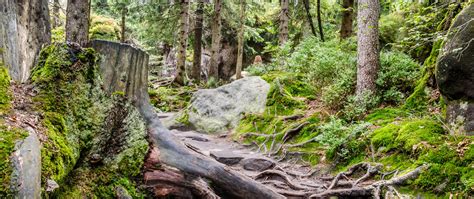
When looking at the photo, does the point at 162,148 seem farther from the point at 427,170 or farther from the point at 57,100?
the point at 427,170

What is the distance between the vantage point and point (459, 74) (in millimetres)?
5090

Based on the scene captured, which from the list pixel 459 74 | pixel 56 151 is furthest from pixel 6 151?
pixel 459 74

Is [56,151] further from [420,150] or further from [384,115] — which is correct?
[384,115]

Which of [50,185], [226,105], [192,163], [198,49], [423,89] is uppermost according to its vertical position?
[198,49]

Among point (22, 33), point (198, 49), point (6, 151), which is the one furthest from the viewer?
point (198, 49)

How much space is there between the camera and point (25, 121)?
2.62m

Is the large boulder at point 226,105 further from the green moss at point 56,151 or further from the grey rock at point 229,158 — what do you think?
the green moss at point 56,151

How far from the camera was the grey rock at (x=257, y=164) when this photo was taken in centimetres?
674

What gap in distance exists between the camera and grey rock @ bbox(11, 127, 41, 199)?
2.11 metres

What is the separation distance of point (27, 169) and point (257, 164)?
5.03 meters

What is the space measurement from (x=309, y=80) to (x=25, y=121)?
8632mm

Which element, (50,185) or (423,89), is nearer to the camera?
(50,185)

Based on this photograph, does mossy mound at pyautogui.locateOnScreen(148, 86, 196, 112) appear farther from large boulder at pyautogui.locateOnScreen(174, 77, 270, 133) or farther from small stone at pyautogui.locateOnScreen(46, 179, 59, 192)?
small stone at pyautogui.locateOnScreen(46, 179, 59, 192)

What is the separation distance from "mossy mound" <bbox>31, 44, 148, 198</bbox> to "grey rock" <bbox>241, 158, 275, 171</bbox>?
3620 millimetres
